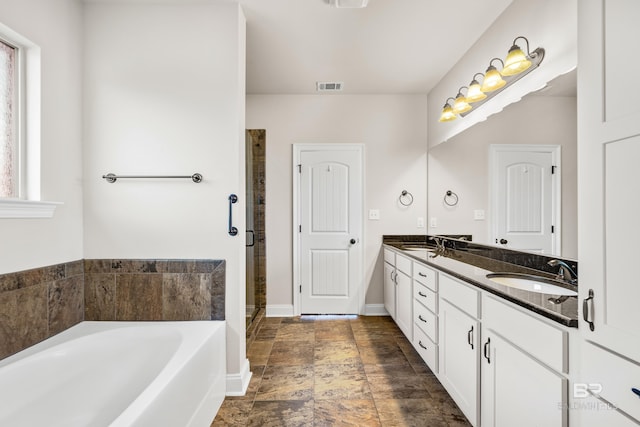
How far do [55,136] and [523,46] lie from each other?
2.83 meters

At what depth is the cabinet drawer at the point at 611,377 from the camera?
80 centimetres

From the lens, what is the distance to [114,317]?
6.68ft

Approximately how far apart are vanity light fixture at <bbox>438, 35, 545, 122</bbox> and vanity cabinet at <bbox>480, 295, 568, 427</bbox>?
1313 mm

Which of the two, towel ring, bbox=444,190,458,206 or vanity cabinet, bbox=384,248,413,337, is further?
towel ring, bbox=444,190,458,206

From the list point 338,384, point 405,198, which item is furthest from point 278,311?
point 405,198

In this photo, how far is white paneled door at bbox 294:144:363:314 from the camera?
11.5 feet

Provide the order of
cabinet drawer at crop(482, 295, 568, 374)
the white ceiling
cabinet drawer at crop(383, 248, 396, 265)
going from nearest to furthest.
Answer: cabinet drawer at crop(482, 295, 568, 374), the white ceiling, cabinet drawer at crop(383, 248, 396, 265)

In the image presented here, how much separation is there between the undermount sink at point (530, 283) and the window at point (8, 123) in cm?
258

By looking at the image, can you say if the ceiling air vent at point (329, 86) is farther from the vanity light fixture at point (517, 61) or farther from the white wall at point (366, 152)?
the vanity light fixture at point (517, 61)

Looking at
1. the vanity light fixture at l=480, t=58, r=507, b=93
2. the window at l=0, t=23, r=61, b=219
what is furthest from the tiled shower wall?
the vanity light fixture at l=480, t=58, r=507, b=93

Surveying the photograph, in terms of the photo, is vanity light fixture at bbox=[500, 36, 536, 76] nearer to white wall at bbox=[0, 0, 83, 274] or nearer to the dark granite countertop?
the dark granite countertop

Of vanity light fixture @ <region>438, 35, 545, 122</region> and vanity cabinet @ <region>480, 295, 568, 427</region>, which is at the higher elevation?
vanity light fixture @ <region>438, 35, 545, 122</region>

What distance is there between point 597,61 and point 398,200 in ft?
8.65

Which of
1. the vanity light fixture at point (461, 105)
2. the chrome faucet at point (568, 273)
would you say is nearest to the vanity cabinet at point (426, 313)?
the chrome faucet at point (568, 273)
